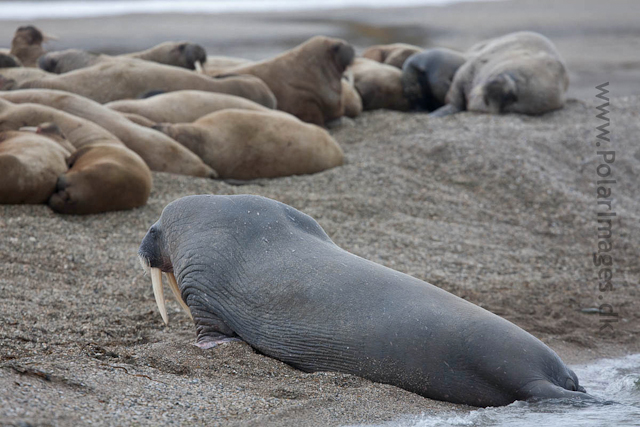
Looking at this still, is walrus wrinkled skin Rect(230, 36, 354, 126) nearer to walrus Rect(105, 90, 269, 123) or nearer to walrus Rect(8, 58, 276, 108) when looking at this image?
walrus Rect(8, 58, 276, 108)

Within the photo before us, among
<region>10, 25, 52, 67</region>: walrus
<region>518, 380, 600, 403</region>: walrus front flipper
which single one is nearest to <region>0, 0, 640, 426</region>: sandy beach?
<region>518, 380, 600, 403</region>: walrus front flipper

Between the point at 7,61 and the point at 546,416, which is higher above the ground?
the point at 546,416

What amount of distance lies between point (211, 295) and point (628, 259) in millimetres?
3575

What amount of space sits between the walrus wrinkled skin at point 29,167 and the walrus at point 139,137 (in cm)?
87

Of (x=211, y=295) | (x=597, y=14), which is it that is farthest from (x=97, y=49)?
(x=597, y=14)

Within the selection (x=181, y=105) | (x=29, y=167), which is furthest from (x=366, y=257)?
(x=181, y=105)

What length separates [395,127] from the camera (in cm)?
948

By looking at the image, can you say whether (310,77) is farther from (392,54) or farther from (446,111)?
(392,54)

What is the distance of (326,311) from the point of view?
349cm

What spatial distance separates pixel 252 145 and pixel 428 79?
474 cm

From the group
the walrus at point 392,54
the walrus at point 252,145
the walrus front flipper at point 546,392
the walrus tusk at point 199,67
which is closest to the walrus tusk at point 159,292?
the walrus front flipper at point 546,392

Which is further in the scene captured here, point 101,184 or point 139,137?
point 139,137

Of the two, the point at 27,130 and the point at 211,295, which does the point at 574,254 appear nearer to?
the point at 211,295

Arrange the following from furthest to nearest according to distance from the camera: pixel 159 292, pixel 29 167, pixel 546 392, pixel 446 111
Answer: pixel 446 111 → pixel 29 167 → pixel 159 292 → pixel 546 392
